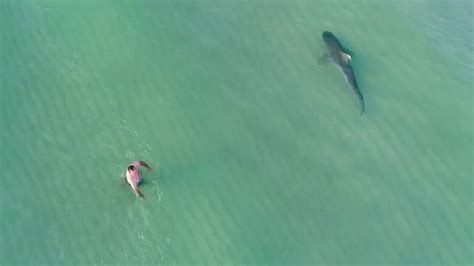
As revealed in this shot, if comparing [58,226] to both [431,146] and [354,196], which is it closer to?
[354,196]

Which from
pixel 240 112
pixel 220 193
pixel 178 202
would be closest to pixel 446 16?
pixel 240 112

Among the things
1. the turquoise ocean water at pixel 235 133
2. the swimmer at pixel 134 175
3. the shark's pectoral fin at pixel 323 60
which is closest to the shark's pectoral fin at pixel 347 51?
the turquoise ocean water at pixel 235 133

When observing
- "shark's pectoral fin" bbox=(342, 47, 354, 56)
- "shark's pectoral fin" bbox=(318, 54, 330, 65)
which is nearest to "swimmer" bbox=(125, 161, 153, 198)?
"shark's pectoral fin" bbox=(318, 54, 330, 65)

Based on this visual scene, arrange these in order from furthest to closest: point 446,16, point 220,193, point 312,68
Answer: point 446,16 → point 312,68 → point 220,193

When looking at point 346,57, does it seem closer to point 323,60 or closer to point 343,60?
point 343,60

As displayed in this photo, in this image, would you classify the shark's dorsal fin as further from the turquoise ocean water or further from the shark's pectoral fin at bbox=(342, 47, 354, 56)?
the turquoise ocean water

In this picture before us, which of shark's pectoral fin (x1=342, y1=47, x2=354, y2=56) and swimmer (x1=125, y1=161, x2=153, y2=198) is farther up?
shark's pectoral fin (x1=342, y1=47, x2=354, y2=56)

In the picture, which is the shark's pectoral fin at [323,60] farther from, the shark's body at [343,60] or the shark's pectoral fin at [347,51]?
the shark's pectoral fin at [347,51]
